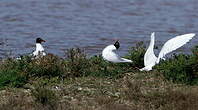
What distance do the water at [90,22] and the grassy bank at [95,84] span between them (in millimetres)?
4105

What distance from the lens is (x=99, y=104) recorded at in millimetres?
8492

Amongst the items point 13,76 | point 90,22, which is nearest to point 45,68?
point 13,76

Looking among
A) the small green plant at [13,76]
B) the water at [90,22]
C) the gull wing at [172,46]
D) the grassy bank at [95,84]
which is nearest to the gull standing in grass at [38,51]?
the grassy bank at [95,84]

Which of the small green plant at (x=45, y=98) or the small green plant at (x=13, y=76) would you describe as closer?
the small green plant at (x=45, y=98)

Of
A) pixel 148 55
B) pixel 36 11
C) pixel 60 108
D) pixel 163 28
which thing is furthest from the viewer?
pixel 36 11

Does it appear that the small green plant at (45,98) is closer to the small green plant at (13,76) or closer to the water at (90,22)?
the small green plant at (13,76)

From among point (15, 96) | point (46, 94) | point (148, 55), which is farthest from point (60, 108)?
point (148, 55)

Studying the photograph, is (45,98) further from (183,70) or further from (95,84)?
(183,70)

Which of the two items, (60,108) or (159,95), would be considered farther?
(159,95)

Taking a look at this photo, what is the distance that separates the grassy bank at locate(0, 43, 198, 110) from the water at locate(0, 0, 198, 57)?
13.5 ft

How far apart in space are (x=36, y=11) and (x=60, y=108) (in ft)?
52.5

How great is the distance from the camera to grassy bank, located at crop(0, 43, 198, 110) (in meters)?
8.34

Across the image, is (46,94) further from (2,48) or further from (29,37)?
(29,37)

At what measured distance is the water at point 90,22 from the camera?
56.3ft
